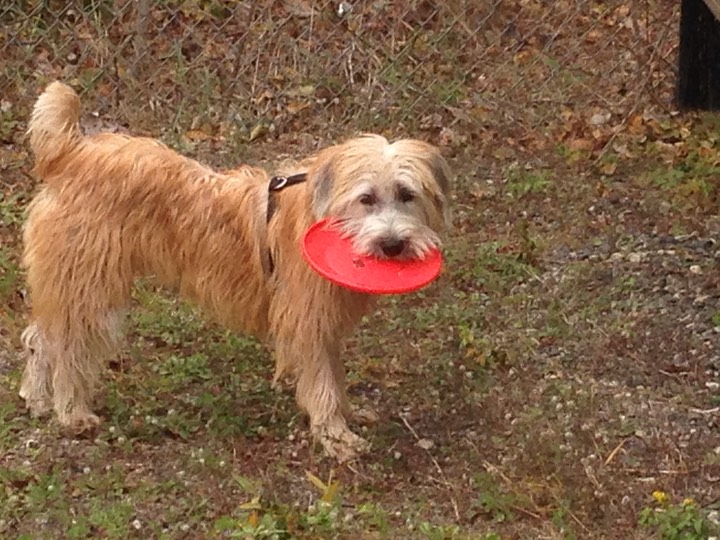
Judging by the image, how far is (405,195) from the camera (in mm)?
4285

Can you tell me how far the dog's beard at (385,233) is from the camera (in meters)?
4.19

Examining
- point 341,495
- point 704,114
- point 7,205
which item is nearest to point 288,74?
point 7,205

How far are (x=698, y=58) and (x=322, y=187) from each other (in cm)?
391

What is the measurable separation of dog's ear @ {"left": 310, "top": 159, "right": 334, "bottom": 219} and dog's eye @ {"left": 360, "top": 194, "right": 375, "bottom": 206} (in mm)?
115

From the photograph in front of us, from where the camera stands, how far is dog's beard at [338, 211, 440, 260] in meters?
4.19

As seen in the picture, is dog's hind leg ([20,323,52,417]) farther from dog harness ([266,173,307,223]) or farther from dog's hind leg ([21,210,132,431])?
dog harness ([266,173,307,223])

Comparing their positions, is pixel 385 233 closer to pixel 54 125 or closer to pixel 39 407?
pixel 54 125

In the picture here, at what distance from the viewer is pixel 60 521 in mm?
4023

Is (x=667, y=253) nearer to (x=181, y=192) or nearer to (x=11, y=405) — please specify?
(x=181, y=192)

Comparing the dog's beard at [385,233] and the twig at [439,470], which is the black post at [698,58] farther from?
the dog's beard at [385,233]

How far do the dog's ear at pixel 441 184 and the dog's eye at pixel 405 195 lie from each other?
4.9 inches

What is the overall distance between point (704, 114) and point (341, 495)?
4258 millimetres

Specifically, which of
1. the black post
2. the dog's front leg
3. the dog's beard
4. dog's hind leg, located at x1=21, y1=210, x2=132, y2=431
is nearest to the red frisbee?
the dog's beard

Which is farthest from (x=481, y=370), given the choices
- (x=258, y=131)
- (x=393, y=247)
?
(x=258, y=131)
